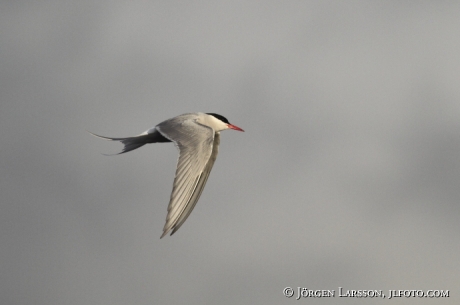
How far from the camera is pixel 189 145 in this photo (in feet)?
35.2

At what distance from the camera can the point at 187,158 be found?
10.5 meters

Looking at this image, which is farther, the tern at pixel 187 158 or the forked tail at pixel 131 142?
the forked tail at pixel 131 142

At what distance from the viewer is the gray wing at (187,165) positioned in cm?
998

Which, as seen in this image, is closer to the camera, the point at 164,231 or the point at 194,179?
the point at 164,231

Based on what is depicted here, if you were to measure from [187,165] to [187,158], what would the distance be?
0.13 meters

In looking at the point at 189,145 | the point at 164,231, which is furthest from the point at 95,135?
the point at 164,231

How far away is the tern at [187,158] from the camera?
32.8ft

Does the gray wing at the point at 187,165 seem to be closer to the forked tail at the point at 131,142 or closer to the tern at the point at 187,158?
the tern at the point at 187,158

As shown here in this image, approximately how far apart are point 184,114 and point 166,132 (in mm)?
1319

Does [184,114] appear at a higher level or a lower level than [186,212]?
higher

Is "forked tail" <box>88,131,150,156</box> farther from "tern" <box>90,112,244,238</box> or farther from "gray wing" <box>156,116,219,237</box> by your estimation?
"gray wing" <box>156,116,219,237</box>

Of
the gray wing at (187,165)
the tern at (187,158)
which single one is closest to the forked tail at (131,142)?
the tern at (187,158)

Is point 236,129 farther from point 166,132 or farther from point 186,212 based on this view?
point 186,212

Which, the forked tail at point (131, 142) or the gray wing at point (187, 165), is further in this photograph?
the forked tail at point (131, 142)
